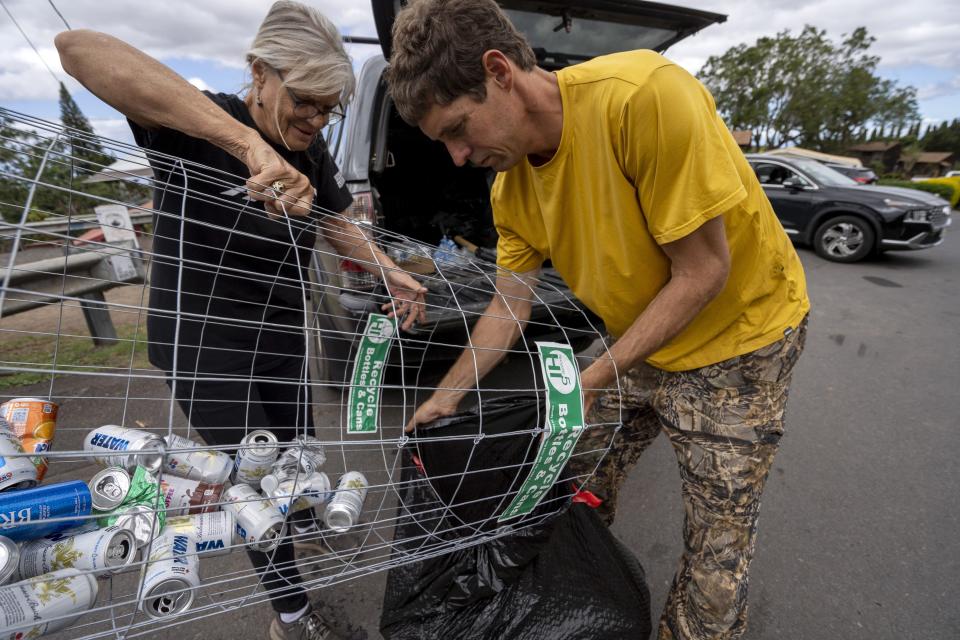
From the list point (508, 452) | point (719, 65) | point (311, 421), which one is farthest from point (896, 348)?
point (719, 65)

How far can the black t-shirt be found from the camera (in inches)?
46.9

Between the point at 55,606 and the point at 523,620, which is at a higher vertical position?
the point at 55,606

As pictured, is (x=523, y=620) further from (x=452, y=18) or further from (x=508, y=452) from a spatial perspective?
(x=452, y=18)

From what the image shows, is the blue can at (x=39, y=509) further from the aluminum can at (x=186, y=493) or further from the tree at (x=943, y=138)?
the tree at (x=943, y=138)

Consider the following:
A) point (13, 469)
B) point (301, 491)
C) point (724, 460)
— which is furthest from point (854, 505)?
point (13, 469)

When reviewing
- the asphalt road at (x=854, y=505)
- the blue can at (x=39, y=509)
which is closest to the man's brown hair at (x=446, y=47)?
the blue can at (x=39, y=509)

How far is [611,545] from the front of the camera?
3.84 feet

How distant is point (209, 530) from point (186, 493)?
0.46 feet

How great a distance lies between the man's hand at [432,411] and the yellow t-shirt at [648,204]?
483mm

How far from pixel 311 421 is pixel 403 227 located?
8.62 feet

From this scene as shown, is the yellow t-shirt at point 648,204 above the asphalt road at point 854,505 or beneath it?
above

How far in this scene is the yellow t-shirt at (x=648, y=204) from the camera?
92 cm

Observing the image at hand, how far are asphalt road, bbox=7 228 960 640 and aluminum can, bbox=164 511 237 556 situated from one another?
0.80 ft

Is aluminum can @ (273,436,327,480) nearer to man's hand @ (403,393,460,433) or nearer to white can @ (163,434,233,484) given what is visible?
white can @ (163,434,233,484)
